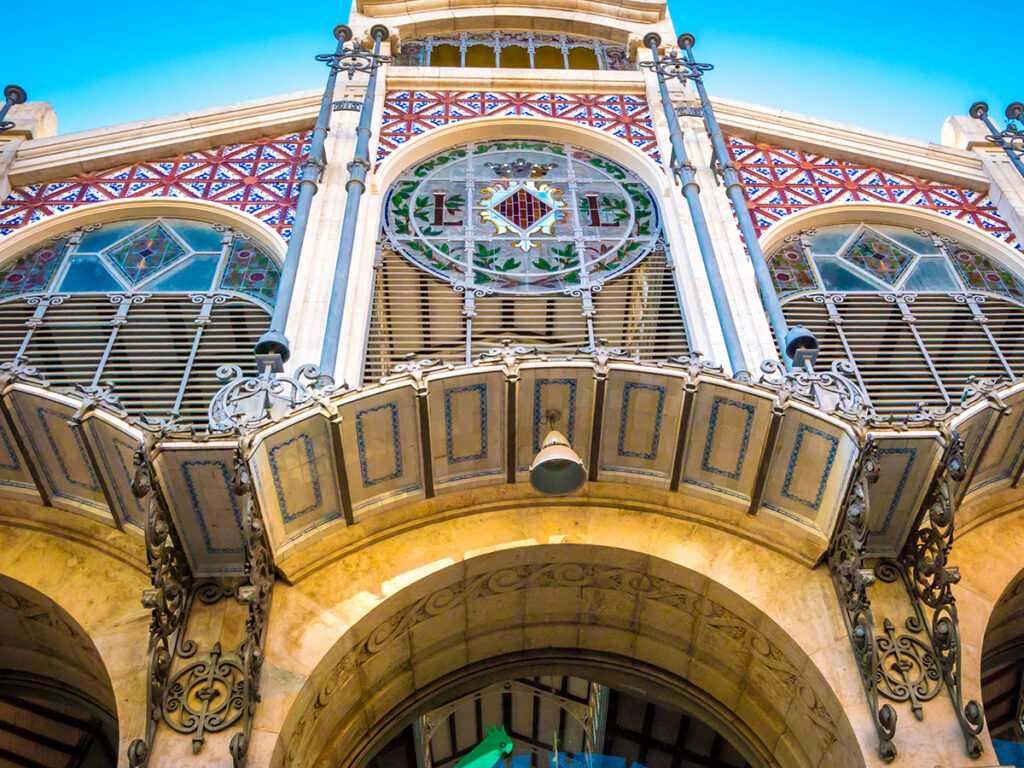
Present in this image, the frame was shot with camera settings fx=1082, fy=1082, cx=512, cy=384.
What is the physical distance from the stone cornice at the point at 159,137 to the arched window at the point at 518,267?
7.25 ft

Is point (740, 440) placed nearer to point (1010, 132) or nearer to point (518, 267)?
point (518, 267)

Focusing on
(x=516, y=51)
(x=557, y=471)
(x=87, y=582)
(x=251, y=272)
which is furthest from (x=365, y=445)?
(x=516, y=51)

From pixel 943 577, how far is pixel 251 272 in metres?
7.63

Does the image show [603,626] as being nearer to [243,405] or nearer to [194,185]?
[243,405]

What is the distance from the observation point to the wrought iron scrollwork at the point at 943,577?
290 inches

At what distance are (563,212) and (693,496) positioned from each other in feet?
16.6

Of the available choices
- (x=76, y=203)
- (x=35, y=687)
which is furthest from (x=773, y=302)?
(x=76, y=203)

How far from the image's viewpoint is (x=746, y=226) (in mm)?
11422

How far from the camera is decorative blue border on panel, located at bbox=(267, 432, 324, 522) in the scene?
789cm

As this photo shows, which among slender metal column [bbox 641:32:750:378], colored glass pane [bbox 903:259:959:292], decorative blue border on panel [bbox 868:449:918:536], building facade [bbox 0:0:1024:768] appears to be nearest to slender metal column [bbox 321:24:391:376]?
building facade [bbox 0:0:1024:768]

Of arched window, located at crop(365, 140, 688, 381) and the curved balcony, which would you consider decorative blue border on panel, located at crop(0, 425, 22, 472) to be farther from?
arched window, located at crop(365, 140, 688, 381)

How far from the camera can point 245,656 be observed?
23.8 feet

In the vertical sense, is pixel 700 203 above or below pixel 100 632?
above

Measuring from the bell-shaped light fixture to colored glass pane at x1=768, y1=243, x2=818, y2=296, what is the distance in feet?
16.6
